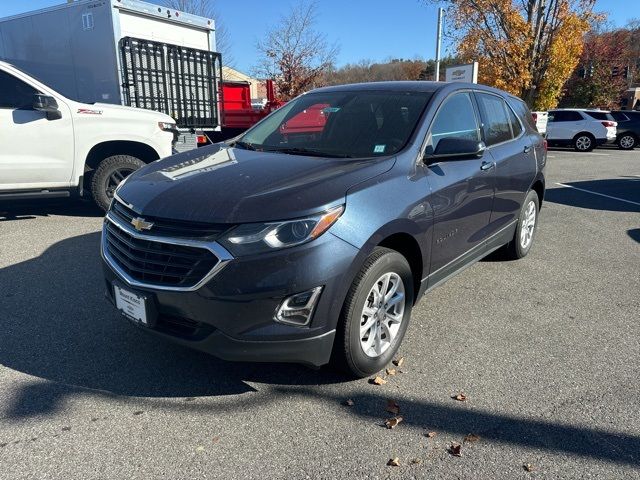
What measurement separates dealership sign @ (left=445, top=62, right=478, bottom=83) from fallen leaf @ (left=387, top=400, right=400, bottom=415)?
15960mm

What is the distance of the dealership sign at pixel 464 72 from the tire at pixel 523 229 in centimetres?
1271

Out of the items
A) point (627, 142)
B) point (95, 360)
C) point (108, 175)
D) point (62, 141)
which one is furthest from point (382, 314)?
point (627, 142)

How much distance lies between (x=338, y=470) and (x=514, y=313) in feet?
7.65

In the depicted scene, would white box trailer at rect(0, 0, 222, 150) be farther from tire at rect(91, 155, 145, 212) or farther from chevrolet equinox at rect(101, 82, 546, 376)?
chevrolet equinox at rect(101, 82, 546, 376)

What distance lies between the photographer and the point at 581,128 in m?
19.8

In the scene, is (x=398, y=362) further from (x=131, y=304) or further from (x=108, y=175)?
(x=108, y=175)

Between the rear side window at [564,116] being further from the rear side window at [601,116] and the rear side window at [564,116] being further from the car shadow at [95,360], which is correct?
the car shadow at [95,360]

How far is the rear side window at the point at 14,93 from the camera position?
232 inches

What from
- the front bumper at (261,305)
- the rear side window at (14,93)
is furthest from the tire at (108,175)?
the front bumper at (261,305)

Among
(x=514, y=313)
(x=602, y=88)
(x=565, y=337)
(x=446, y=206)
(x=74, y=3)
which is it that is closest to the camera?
(x=446, y=206)

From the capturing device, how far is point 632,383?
3055mm

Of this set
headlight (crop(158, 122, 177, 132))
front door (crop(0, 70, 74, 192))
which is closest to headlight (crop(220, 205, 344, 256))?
front door (crop(0, 70, 74, 192))

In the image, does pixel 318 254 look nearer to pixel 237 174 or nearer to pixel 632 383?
pixel 237 174

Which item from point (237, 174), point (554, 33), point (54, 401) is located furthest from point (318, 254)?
point (554, 33)
